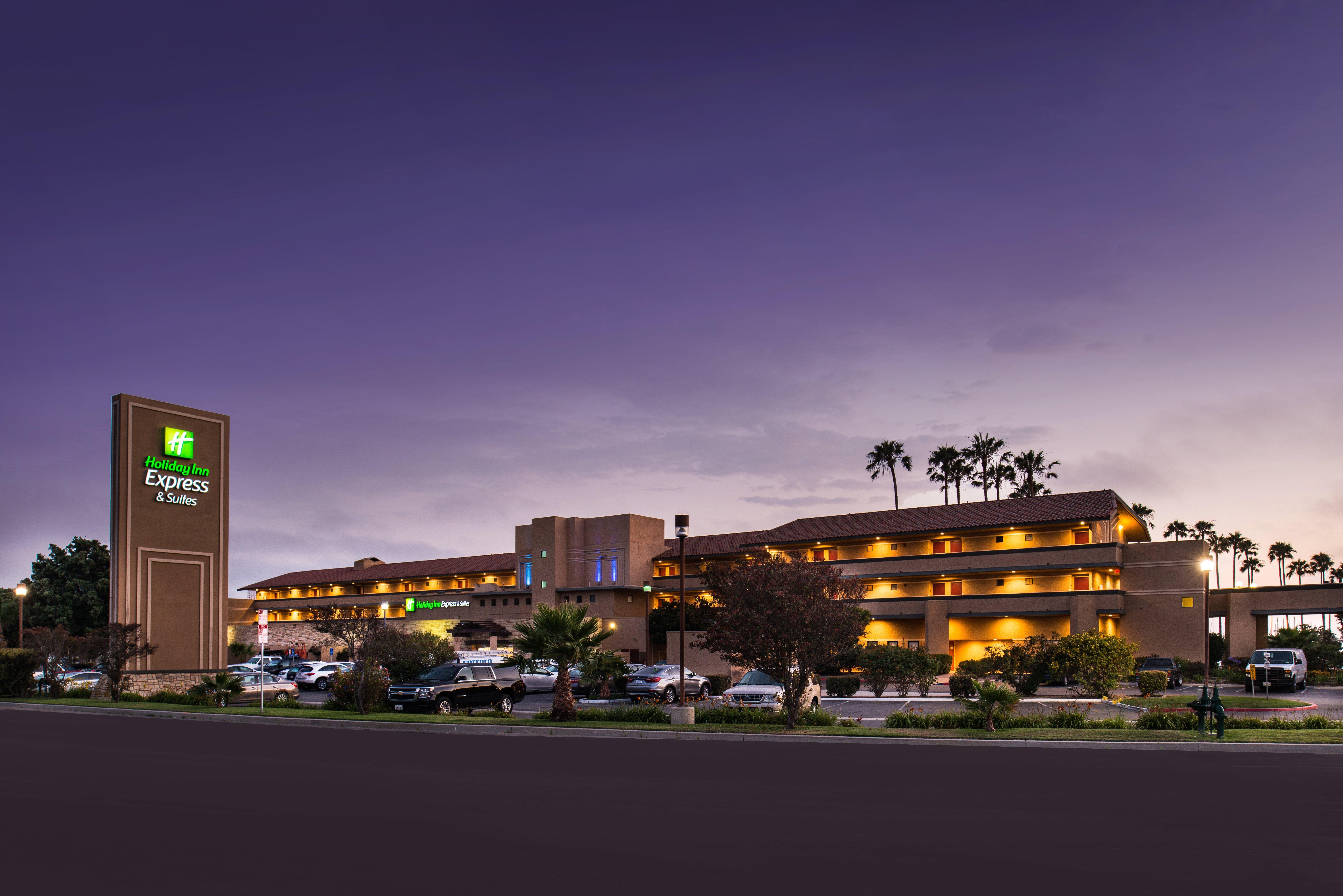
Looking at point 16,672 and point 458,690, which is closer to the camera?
point 458,690

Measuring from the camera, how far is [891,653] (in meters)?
42.5

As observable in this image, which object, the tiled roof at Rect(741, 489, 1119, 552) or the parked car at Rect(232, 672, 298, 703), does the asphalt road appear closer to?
the parked car at Rect(232, 672, 298, 703)

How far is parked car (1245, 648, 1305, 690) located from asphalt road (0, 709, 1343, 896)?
83.6 feet

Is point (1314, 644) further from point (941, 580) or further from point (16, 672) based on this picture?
point (16, 672)

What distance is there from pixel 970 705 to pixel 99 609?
260 ft

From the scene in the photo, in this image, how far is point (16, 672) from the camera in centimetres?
3944

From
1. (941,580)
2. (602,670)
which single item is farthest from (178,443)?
(941,580)

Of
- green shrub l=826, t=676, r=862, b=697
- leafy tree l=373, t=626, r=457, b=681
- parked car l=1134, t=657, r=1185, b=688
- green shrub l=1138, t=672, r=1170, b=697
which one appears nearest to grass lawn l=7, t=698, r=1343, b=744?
leafy tree l=373, t=626, r=457, b=681

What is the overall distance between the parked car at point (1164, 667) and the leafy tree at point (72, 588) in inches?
2927

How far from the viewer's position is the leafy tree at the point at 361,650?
28.8 m

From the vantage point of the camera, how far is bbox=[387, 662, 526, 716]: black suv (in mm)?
29375

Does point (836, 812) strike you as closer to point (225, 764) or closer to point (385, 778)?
point (385, 778)

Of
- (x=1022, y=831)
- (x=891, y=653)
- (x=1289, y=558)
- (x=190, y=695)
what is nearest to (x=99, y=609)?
(x=190, y=695)

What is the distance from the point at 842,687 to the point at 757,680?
32.2ft
